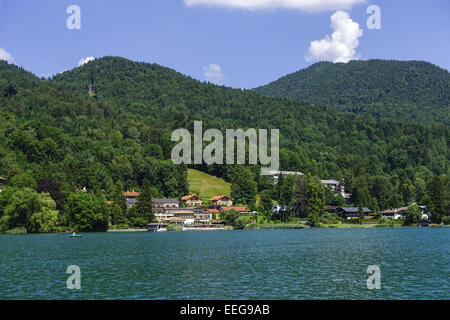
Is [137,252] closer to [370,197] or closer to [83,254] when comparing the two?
[83,254]

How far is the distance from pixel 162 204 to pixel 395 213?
8493 centimetres

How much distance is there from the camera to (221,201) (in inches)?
7411

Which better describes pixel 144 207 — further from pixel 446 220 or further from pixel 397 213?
pixel 446 220

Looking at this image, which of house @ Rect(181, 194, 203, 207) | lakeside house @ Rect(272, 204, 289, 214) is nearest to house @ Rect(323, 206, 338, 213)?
lakeside house @ Rect(272, 204, 289, 214)

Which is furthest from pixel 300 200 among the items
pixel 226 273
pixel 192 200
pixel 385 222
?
pixel 226 273

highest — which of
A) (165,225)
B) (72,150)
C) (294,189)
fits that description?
(72,150)

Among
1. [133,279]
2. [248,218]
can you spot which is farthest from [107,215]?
[133,279]

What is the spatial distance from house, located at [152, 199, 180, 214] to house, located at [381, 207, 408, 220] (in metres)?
76.8

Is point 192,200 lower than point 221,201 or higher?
higher

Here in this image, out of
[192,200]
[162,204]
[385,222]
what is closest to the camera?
[385,222]

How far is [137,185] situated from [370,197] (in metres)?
92.0

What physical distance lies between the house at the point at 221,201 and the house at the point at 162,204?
52.8ft
